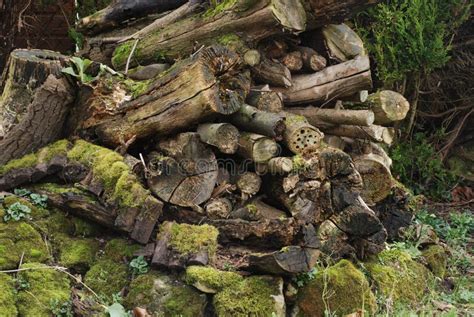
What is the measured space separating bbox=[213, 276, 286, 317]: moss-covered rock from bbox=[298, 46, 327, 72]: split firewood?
2491 mm

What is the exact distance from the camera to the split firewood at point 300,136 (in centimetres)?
526

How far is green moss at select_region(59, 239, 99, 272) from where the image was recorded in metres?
4.68

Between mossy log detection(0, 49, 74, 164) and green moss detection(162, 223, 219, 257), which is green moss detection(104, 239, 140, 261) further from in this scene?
mossy log detection(0, 49, 74, 164)

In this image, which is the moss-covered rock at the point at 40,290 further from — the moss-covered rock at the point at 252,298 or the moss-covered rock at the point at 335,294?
the moss-covered rock at the point at 335,294

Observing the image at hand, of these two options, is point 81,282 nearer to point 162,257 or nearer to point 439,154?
point 162,257

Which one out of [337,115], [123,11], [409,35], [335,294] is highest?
[123,11]

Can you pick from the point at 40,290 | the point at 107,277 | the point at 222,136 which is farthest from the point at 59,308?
the point at 222,136

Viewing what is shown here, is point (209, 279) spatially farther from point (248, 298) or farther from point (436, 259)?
point (436, 259)

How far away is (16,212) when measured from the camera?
4.80 meters

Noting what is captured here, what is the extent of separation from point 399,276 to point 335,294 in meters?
1.10

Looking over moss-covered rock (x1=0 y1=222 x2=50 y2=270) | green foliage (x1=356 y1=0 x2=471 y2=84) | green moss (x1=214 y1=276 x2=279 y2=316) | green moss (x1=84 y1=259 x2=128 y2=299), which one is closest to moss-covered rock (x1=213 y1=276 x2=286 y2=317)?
green moss (x1=214 y1=276 x2=279 y2=316)

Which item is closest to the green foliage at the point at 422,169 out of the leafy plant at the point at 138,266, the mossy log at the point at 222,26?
the mossy log at the point at 222,26

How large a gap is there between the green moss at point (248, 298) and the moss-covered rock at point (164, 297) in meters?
0.14

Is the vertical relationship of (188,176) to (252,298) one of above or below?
above
